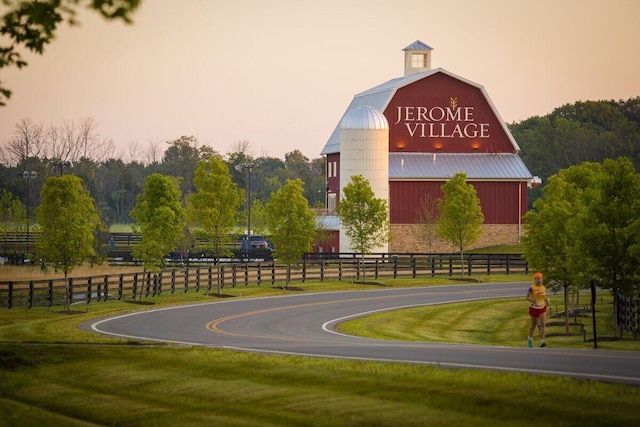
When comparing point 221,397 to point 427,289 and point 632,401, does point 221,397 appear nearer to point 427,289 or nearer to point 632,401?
point 632,401

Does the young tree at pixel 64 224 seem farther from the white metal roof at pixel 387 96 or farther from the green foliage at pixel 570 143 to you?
the green foliage at pixel 570 143

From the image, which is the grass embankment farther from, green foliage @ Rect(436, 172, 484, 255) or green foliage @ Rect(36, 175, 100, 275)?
green foliage @ Rect(436, 172, 484, 255)

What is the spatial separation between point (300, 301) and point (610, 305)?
13.7 meters

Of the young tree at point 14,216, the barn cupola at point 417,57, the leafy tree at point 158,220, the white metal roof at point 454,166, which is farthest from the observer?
the young tree at point 14,216

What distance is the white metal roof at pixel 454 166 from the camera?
84.4 meters

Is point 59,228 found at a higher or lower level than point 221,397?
higher

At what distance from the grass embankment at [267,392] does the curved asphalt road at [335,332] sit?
1481 millimetres

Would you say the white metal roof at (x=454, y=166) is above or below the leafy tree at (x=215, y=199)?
above

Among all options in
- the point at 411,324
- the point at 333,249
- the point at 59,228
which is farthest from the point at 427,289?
the point at 333,249

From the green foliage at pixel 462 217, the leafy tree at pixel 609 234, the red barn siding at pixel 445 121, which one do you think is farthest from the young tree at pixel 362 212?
the red barn siding at pixel 445 121

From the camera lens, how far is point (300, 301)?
47.5 meters

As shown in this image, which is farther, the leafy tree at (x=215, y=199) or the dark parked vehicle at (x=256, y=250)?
the dark parked vehicle at (x=256, y=250)

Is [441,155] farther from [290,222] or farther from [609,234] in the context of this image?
[609,234]

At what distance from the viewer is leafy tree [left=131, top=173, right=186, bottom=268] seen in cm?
5200
